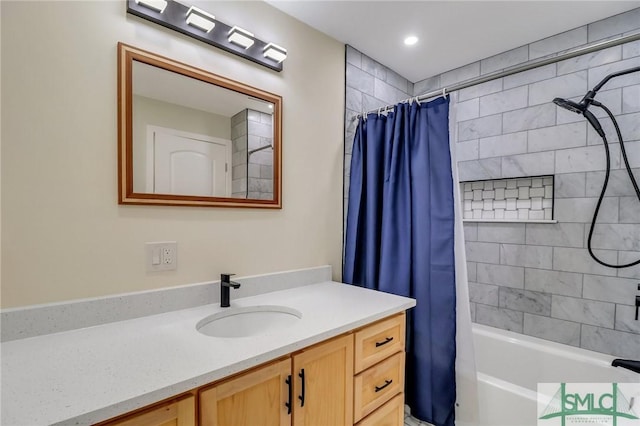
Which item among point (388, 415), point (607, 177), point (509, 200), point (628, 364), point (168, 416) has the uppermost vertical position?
point (607, 177)

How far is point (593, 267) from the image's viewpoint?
6.19 feet

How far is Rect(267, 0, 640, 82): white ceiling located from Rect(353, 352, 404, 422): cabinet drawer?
Result: 1.90 meters

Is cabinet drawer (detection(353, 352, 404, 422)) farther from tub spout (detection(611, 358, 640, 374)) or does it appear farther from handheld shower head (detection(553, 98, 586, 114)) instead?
handheld shower head (detection(553, 98, 586, 114))

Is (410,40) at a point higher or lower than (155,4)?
higher

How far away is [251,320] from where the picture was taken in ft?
4.60

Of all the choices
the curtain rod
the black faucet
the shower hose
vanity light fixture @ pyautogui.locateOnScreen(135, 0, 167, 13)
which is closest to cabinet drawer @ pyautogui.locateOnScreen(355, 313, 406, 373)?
the black faucet

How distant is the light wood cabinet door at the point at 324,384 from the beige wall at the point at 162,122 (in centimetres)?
95

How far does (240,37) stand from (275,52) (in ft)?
0.67

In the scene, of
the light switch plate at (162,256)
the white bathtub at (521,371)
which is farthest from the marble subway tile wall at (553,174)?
the light switch plate at (162,256)

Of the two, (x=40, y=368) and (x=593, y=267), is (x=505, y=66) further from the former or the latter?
(x=40, y=368)

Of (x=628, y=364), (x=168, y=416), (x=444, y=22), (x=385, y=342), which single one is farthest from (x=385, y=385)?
(x=444, y=22)

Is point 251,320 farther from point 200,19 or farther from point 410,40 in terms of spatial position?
point 410,40

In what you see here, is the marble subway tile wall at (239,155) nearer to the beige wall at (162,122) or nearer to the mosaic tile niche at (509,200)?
the beige wall at (162,122)

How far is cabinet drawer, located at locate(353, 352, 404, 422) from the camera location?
1273 mm
